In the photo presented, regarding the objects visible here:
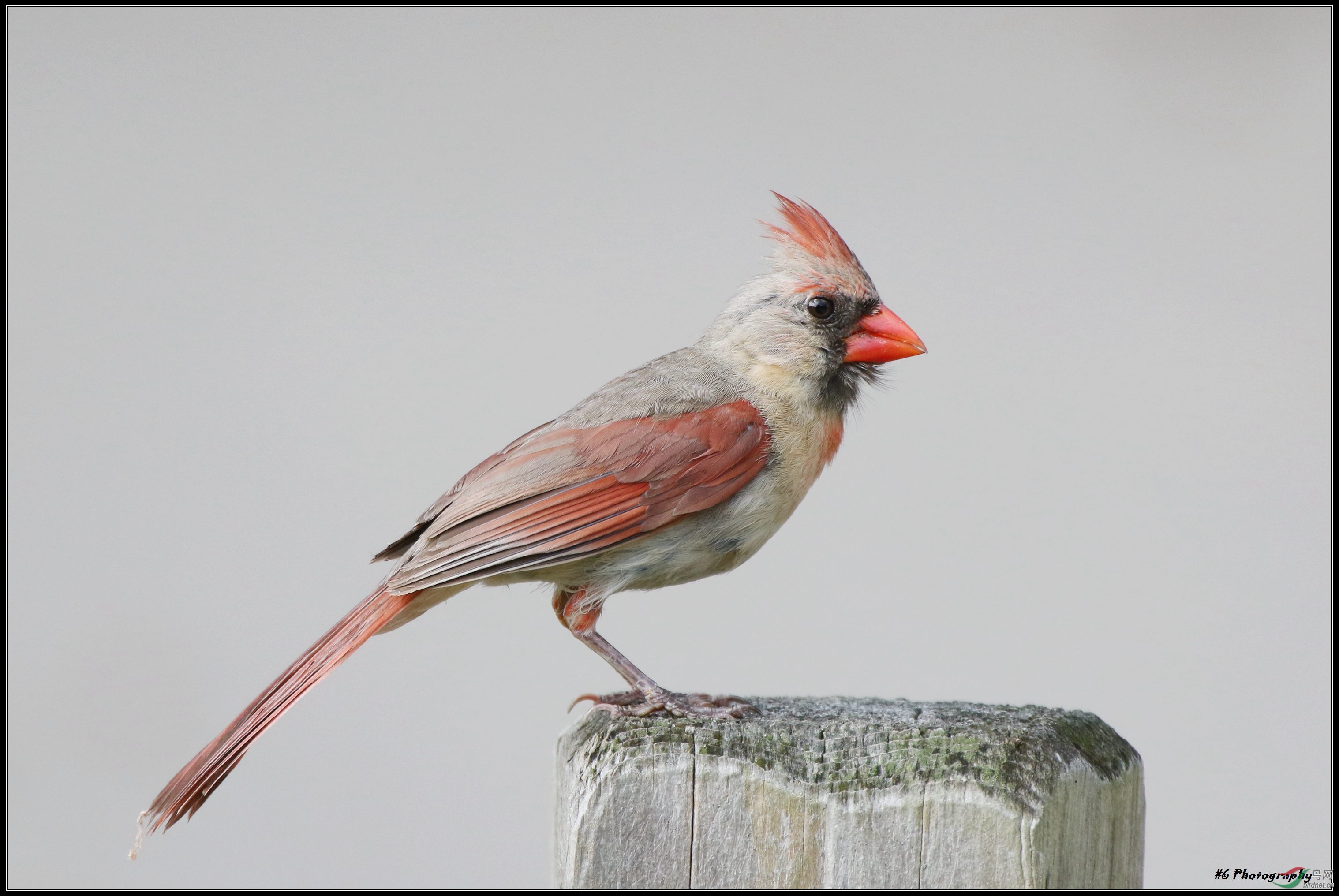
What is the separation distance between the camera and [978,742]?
5.25 ft

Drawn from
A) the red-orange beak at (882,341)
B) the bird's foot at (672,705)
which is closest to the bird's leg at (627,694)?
the bird's foot at (672,705)

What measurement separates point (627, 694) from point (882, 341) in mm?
906

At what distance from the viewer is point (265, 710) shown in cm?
207

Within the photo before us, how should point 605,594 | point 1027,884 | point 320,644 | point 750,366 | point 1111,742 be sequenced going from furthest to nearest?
point 750,366 → point 605,594 → point 320,644 → point 1111,742 → point 1027,884

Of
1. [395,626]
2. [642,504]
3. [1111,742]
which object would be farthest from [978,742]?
[395,626]

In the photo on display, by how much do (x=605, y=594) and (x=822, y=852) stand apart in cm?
86

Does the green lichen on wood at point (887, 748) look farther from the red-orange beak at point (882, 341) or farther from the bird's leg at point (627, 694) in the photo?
the red-orange beak at point (882, 341)

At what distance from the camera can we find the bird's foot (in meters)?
2.03

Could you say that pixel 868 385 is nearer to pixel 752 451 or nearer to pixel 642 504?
pixel 752 451

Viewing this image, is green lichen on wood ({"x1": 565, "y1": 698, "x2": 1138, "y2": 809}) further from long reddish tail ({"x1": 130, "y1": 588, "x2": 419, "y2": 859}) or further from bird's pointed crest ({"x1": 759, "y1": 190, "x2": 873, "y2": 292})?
bird's pointed crest ({"x1": 759, "y1": 190, "x2": 873, "y2": 292})

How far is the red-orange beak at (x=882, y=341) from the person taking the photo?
2.50 m

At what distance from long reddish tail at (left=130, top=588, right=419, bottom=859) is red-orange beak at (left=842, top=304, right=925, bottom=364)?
3.44ft

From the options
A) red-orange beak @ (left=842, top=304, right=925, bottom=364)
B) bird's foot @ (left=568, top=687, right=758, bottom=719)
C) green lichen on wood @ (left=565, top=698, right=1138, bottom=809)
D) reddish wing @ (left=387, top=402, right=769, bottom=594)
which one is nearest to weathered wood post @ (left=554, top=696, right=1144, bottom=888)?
green lichen on wood @ (left=565, top=698, right=1138, bottom=809)

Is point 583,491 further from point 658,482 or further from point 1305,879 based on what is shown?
point 1305,879
